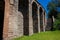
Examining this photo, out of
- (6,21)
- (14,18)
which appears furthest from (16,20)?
(6,21)

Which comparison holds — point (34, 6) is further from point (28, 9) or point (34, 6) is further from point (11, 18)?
point (11, 18)

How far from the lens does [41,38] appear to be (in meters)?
13.6

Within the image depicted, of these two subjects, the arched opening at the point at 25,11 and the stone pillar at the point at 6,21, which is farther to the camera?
the arched opening at the point at 25,11

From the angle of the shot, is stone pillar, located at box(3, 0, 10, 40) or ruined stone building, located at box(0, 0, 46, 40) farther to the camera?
ruined stone building, located at box(0, 0, 46, 40)

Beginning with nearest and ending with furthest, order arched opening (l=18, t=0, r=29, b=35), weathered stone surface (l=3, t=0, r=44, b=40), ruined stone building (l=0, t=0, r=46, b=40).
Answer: ruined stone building (l=0, t=0, r=46, b=40) < weathered stone surface (l=3, t=0, r=44, b=40) < arched opening (l=18, t=0, r=29, b=35)

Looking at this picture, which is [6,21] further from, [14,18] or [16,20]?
[16,20]

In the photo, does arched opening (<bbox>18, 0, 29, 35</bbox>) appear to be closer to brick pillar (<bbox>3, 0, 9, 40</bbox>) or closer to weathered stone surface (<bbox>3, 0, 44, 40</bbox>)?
weathered stone surface (<bbox>3, 0, 44, 40</bbox>)

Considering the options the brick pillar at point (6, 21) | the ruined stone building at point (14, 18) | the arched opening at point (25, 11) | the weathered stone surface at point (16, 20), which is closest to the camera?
the brick pillar at point (6, 21)

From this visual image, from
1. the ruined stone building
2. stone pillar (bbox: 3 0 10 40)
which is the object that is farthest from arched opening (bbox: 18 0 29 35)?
stone pillar (bbox: 3 0 10 40)

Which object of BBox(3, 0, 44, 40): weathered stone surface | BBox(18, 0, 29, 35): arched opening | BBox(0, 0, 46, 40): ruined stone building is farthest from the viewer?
BBox(18, 0, 29, 35): arched opening

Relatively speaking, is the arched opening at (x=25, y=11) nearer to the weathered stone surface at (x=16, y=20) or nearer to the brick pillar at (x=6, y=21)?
the weathered stone surface at (x=16, y=20)

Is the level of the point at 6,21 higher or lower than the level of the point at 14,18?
lower

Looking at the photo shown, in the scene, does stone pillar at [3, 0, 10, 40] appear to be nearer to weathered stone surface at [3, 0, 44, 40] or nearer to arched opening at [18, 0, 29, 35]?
weathered stone surface at [3, 0, 44, 40]

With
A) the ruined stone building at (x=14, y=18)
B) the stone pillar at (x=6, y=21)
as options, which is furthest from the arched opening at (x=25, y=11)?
the stone pillar at (x=6, y=21)
